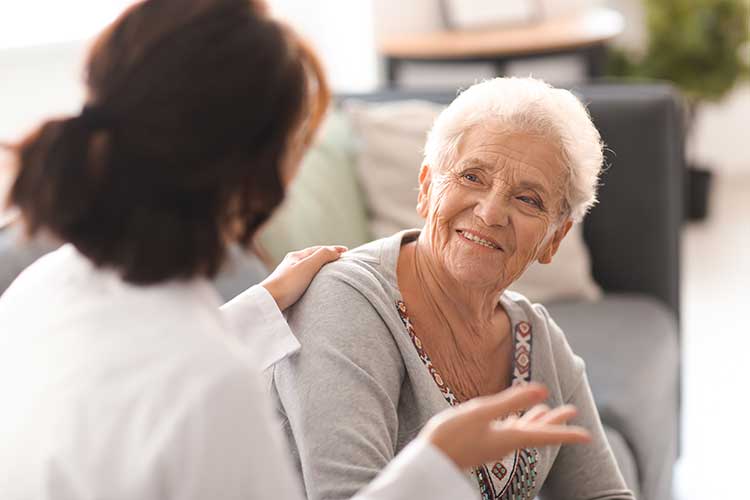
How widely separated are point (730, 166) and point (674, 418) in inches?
130

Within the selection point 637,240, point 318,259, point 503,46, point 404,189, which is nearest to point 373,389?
point 318,259

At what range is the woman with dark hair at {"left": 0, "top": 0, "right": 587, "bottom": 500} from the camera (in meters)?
0.90

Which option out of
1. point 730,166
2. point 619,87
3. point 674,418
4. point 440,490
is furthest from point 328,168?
point 730,166

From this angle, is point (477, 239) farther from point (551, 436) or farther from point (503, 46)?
point (503, 46)

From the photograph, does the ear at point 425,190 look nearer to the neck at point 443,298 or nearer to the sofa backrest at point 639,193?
the neck at point 443,298

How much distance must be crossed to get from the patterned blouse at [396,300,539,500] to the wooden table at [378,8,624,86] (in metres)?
2.72

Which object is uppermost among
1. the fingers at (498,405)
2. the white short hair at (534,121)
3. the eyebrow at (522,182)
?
the white short hair at (534,121)

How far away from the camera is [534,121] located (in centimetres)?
154

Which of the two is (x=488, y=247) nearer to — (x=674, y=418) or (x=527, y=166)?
(x=527, y=166)

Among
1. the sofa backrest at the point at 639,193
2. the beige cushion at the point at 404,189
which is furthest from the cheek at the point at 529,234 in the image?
the sofa backrest at the point at 639,193

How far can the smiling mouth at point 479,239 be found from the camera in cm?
154

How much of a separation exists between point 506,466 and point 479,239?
341mm

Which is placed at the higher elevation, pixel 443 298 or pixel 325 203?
pixel 443 298

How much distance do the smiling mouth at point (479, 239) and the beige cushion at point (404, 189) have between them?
1142mm
